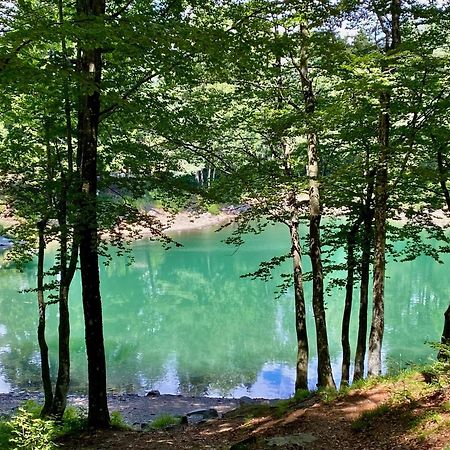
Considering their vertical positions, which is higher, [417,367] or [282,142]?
[282,142]

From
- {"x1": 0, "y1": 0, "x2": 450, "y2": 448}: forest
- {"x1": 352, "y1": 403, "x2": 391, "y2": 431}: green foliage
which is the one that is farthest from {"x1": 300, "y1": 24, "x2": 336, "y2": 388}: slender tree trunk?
{"x1": 352, "y1": 403, "x2": 391, "y2": 431}: green foliage

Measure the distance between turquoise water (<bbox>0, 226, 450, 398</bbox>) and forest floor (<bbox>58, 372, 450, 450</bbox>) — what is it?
6.20 m

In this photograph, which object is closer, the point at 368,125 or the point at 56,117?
the point at 56,117

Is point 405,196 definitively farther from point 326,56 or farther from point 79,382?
point 79,382

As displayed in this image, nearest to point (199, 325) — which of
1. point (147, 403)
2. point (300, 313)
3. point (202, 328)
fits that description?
point (202, 328)

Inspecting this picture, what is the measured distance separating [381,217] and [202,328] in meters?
15.6

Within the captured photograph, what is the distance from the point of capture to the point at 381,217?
8875 mm

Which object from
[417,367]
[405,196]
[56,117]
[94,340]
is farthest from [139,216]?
[405,196]

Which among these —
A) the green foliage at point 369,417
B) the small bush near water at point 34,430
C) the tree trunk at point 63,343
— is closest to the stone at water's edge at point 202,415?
the small bush near water at point 34,430

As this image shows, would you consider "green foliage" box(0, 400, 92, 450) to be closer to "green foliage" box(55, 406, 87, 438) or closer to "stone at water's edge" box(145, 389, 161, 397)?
"green foliage" box(55, 406, 87, 438)

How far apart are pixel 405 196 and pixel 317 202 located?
2.95 meters

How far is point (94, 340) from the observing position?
7629 millimetres

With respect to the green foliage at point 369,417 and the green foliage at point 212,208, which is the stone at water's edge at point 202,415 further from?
the green foliage at point 369,417

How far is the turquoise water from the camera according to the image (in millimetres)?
17297
